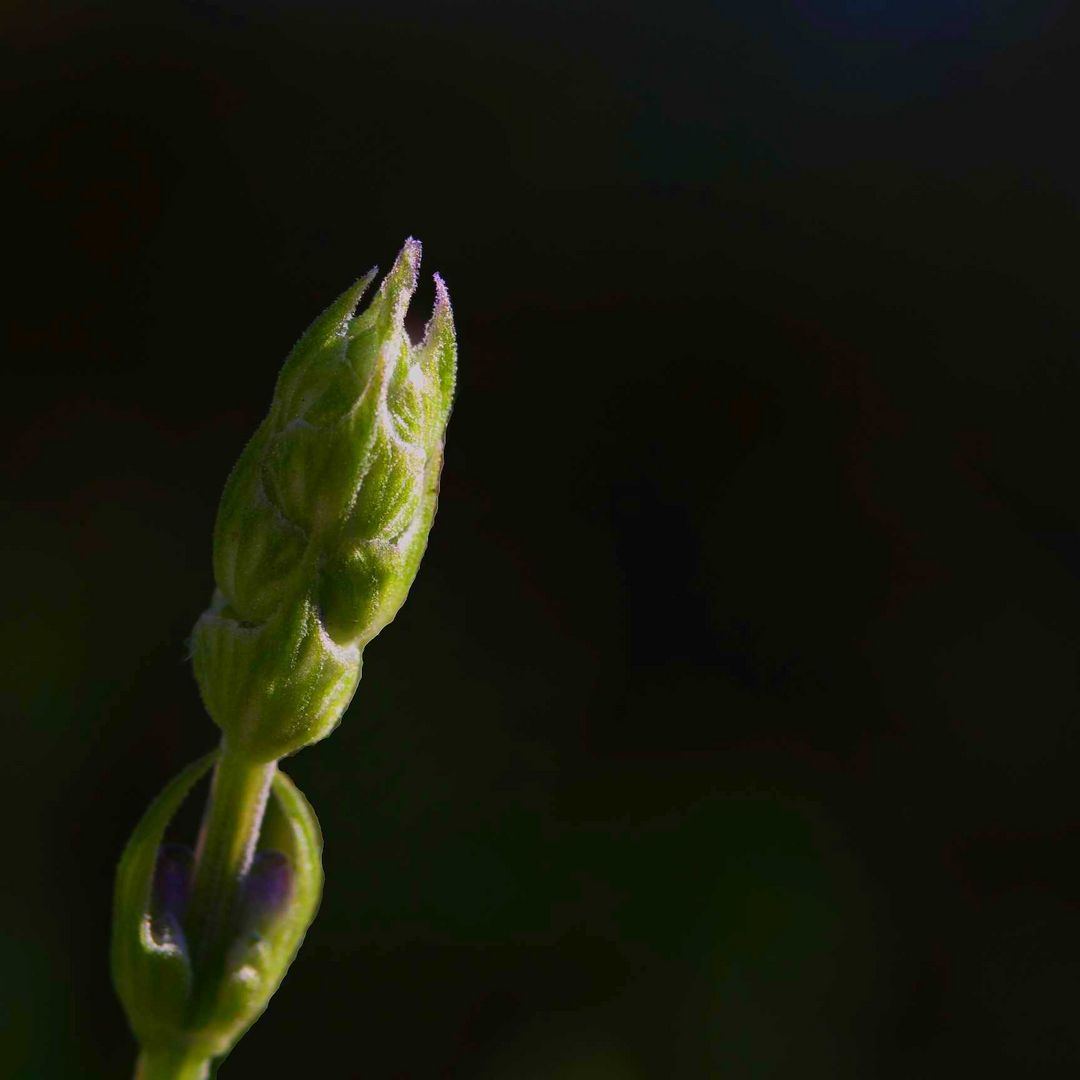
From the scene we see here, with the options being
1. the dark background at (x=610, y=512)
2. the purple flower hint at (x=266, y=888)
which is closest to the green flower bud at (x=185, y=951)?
the purple flower hint at (x=266, y=888)

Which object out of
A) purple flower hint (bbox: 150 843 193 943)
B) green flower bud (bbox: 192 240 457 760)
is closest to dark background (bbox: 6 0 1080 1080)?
purple flower hint (bbox: 150 843 193 943)

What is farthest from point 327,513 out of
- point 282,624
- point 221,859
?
point 221,859

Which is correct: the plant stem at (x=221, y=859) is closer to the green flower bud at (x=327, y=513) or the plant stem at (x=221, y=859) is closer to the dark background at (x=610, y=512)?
the green flower bud at (x=327, y=513)

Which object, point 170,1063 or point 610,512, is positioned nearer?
point 170,1063

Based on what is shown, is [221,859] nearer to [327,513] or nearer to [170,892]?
[170,892]

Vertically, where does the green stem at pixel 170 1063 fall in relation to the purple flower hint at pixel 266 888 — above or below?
below

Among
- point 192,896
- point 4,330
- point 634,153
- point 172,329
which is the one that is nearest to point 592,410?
point 634,153

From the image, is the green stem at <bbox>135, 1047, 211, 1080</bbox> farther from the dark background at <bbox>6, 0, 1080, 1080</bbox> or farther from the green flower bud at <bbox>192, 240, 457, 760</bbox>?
the dark background at <bbox>6, 0, 1080, 1080</bbox>
